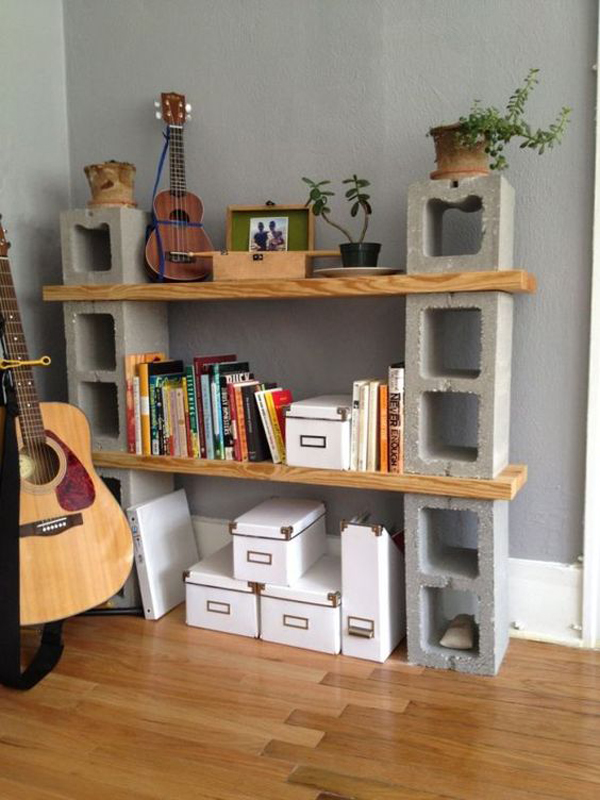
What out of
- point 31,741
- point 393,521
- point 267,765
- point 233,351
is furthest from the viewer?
point 233,351

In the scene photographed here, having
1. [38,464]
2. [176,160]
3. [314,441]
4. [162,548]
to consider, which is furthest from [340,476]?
[176,160]

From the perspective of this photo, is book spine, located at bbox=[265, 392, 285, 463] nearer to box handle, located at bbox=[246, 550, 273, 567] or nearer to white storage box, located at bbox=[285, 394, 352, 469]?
white storage box, located at bbox=[285, 394, 352, 469]

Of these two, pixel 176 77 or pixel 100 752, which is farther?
pixel 176 77

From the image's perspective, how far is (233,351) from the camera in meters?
2.56

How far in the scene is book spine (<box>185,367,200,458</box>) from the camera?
2314 mm

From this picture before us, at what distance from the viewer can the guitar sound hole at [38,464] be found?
2.05 m

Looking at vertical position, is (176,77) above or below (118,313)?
above

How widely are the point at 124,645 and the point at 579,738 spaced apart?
4.08ft

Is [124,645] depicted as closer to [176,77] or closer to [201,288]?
[201,288]

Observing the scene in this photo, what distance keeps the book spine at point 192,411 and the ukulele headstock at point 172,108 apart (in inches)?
32.3

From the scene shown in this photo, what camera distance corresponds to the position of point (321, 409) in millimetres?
2102

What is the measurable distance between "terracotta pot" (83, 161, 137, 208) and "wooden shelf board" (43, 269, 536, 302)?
273 mm

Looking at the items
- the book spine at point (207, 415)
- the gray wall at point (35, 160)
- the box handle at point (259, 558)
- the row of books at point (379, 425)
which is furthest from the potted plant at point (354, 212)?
the gray wall at point (35, 160)

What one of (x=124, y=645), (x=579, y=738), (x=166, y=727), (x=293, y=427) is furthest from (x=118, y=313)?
(x=579, y=738)
